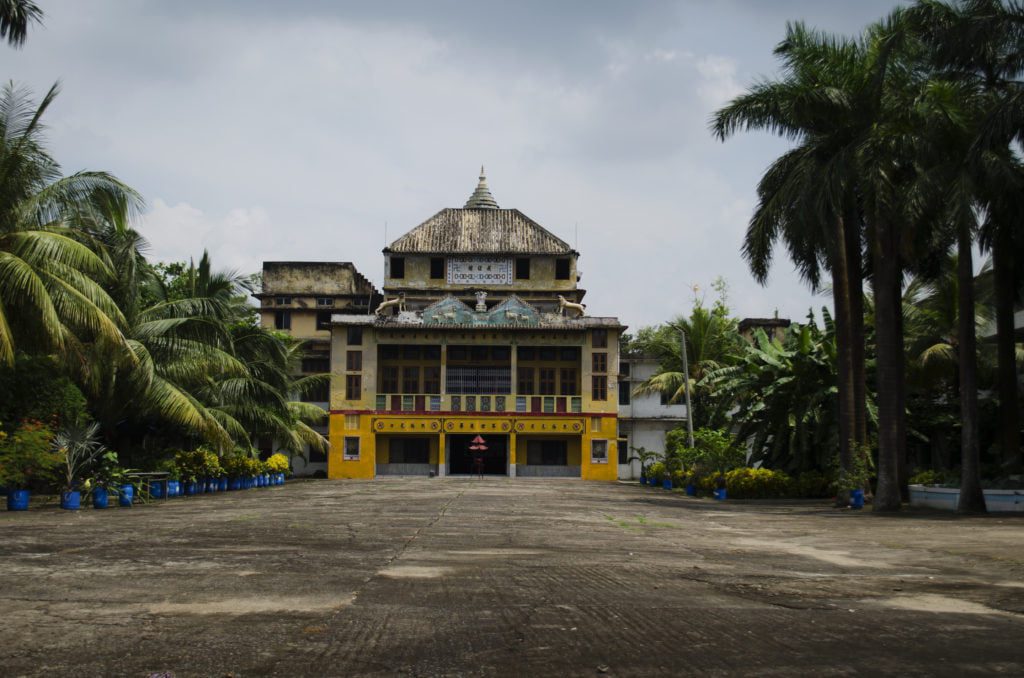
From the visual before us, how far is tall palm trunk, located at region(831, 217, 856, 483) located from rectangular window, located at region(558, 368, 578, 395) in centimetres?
3061

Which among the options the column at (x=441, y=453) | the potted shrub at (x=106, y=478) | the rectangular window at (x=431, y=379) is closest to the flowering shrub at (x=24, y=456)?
the potted shrub at (x=106, y=478)

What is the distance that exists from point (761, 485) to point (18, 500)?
19.8m

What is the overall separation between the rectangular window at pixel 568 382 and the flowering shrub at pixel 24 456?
35614 millimetres

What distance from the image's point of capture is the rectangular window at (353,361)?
52531 millimetres

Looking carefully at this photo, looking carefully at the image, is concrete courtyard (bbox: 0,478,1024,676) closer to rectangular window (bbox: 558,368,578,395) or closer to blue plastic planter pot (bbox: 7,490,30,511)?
blue plastic planter pot (bbox: 7,490,30,511)

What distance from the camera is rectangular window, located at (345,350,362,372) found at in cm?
5253

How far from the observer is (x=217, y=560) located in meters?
10.6

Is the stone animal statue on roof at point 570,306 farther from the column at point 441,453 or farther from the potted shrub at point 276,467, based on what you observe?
the potted shrub at point 276,467

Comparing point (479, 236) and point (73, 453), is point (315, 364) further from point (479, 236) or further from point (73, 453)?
point (73, 453)

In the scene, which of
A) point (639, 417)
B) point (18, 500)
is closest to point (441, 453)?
point (639, 417)

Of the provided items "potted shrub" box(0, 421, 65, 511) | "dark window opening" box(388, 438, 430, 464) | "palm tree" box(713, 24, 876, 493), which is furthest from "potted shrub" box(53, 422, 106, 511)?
"dark window opening" box(388, 438, 430, 464)

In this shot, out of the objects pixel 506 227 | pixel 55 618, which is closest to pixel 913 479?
pixel 55 618

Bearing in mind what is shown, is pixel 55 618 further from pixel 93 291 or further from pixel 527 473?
pixel 527 473

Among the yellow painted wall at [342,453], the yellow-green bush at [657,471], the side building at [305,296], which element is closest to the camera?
the yellow-green bush at [657,471]
